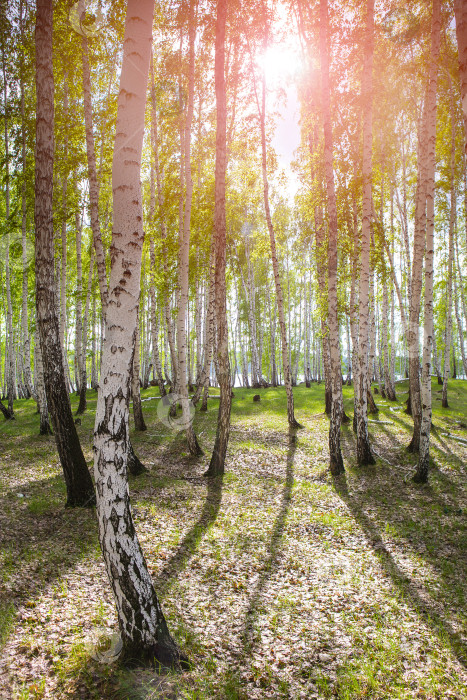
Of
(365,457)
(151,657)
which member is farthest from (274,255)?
(151,657)

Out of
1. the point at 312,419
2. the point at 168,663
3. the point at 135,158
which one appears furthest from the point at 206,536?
the point at 312,419

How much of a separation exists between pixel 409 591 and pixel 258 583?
1861mm

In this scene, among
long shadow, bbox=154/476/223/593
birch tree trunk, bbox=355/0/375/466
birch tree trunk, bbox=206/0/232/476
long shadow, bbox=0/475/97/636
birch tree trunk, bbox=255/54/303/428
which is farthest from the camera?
birch tree trunk, bbox=255/54/303/428

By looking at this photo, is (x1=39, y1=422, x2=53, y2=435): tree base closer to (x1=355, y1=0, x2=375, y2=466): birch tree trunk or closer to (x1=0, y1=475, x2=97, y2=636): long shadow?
(x1=0, y1=475, x2=97, y2=636): long shadow

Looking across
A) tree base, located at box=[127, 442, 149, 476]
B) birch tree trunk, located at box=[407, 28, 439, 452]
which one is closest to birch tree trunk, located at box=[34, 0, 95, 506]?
tree base, located at box=[127, 442, 149, 476]

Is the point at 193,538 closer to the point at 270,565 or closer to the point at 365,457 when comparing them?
the point at 270,565

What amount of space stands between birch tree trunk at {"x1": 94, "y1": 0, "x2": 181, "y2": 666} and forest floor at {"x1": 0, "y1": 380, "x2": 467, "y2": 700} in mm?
447

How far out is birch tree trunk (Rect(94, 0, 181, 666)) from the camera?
10.4 ft

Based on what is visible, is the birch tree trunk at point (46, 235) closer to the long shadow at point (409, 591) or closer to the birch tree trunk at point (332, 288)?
the long shadow at point (409, 591)

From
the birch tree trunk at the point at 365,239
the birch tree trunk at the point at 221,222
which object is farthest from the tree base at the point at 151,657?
the birch tree trunk at the point at 365,239

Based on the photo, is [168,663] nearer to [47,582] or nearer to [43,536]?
[47,582]

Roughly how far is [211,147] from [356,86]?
539 cm

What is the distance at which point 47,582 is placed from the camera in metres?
4.51

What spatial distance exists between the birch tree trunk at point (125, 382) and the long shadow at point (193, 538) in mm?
1493
